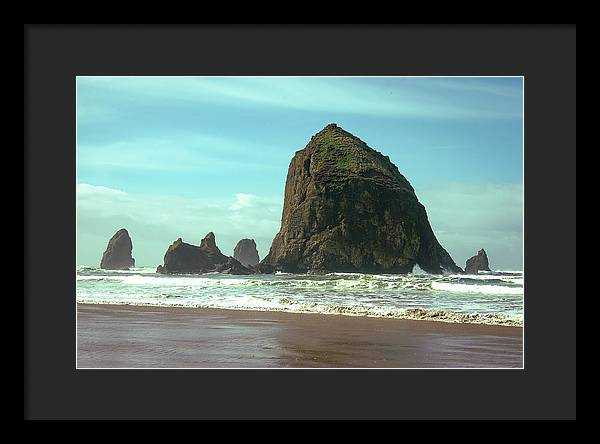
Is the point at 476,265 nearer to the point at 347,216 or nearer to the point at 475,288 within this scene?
the point at 475,288

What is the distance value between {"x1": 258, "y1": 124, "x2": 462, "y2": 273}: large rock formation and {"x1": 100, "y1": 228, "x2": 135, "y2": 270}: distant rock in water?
5.19m

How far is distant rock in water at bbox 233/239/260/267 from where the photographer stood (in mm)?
21031

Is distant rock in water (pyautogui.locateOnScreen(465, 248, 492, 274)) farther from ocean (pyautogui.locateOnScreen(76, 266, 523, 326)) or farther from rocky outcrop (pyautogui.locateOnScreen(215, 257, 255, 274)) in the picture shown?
rocky outcrop (pyautogui.locateOnScreen(215, 257, 255, 274))

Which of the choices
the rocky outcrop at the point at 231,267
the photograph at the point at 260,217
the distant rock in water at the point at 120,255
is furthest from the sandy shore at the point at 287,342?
the rocky outcrop at the point at 231,267

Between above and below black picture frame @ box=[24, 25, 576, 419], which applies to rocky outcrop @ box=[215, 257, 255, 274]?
below

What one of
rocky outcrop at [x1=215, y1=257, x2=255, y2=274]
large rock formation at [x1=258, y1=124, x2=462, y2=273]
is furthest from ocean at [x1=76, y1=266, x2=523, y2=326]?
Answer: rocky outcrop at [x1=215, y1=257, x2=255, y2=274]

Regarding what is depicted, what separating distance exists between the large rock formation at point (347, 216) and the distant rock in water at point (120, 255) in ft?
17.0

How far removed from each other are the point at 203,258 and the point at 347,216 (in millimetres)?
5755

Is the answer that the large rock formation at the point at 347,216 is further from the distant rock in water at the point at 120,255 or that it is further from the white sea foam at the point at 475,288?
the white sea foam at the point at 475,288
